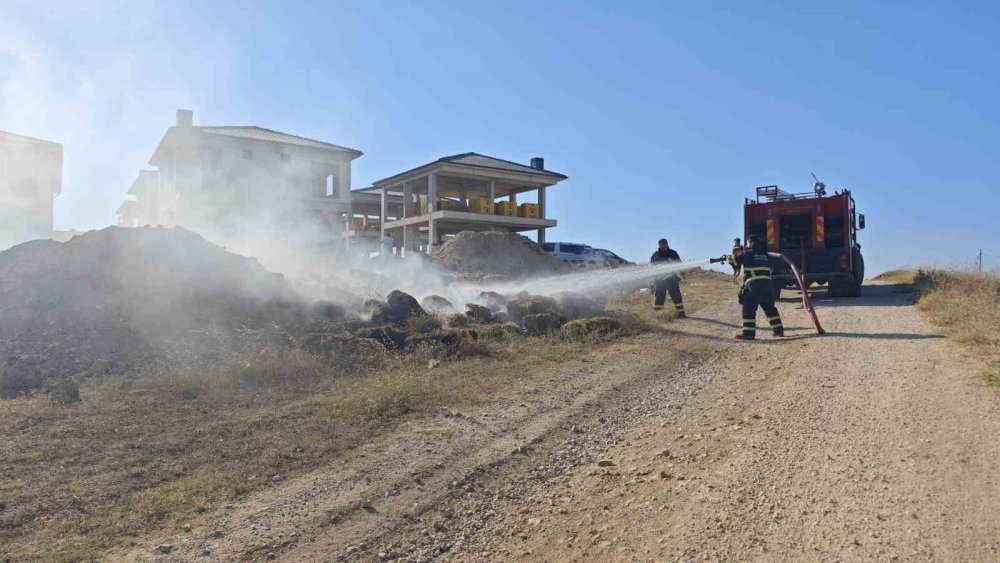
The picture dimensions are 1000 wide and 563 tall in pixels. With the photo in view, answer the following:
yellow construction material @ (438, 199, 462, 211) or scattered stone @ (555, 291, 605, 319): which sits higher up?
yellow construction material @ (438, 199, 462, 211)

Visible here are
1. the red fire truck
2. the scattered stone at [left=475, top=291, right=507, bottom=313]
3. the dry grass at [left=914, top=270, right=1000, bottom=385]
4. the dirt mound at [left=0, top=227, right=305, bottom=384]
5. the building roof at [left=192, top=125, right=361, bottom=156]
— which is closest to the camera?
the dry grass at [left=914, top=270, right=1000, bottom=385]

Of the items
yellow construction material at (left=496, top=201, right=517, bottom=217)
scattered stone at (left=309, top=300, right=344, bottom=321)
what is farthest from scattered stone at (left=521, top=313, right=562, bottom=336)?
yellow construction material at (left=496, top=201, right=517, bottom=217)

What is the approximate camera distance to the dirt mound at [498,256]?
74.4 ft

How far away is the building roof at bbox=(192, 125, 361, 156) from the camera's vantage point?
27.5 meters

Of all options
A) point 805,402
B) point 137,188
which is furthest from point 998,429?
point 137,188

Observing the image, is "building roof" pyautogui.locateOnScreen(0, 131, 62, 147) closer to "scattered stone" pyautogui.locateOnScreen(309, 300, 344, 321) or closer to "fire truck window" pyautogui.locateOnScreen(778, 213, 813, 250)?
"scattered stone" pyautogui.locateOnScreen(309, 300, 344, 321)

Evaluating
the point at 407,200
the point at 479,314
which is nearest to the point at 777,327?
the point at 479,314

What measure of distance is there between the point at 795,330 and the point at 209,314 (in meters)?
9.39

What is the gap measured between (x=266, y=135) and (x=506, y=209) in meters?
11.9

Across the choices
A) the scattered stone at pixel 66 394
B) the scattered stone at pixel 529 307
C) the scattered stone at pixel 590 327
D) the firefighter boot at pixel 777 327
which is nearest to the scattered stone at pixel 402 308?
the scattered stone at pixel 529 307

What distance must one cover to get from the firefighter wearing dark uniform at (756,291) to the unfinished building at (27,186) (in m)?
25.0

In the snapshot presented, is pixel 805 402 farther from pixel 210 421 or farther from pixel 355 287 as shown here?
pixel 355 287

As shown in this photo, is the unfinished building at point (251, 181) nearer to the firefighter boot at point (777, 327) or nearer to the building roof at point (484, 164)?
the building roof at point (484, 164)

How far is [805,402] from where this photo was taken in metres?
5.55
